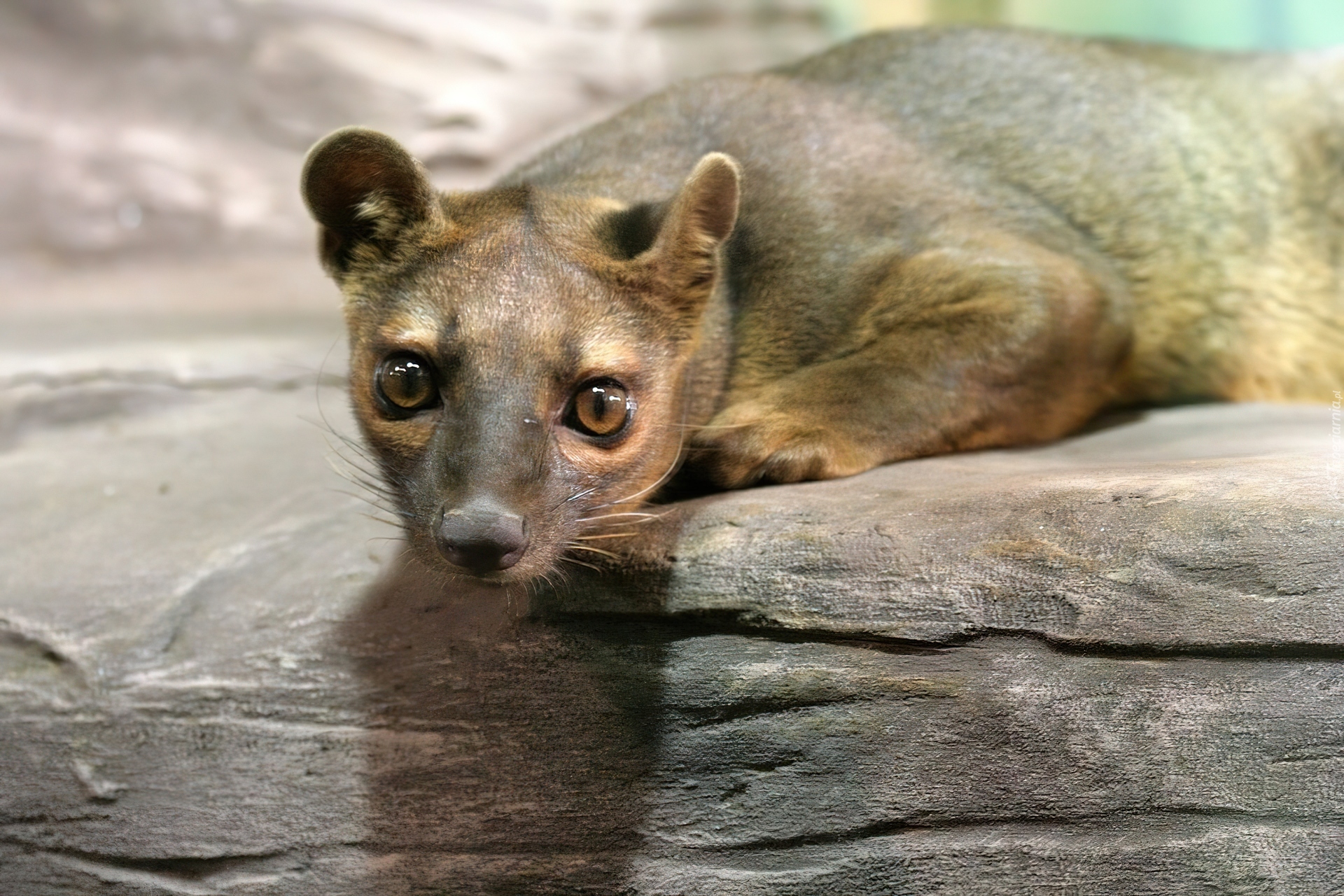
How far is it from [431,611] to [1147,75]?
394 cm

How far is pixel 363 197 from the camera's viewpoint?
3.10 meters

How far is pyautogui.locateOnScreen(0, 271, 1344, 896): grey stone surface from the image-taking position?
8.25ft

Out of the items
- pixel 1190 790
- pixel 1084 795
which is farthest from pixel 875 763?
pixel 1190 790

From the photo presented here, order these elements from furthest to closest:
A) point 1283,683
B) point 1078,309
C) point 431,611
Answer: point 1078,309, point 431,611, point 1283,683

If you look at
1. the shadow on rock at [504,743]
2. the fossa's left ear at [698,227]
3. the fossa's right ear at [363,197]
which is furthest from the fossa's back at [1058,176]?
the shadow on rock at [504,743]

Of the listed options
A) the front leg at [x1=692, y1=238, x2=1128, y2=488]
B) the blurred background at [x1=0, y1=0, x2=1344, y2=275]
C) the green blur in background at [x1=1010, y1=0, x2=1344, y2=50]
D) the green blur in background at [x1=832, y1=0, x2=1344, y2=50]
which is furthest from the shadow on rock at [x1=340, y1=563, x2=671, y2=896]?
the blurred background at [x1=0, y1=0, x2=1344, y2=275]

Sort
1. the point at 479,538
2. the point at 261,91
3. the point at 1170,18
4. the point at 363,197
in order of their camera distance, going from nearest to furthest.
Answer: the point at 479,538
the point at 363,197
the point at 1170,18
the point at 261,91

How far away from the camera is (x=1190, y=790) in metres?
2.52

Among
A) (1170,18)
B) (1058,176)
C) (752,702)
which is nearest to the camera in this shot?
(752,702)

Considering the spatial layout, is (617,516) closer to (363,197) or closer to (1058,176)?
(363,197)

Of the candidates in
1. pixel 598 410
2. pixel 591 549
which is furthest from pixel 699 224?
pixel 591 549

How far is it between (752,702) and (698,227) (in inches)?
52.4

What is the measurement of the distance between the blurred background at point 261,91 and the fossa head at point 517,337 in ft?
16.4

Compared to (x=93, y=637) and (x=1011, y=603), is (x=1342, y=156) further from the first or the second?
(x=93, y=637)
